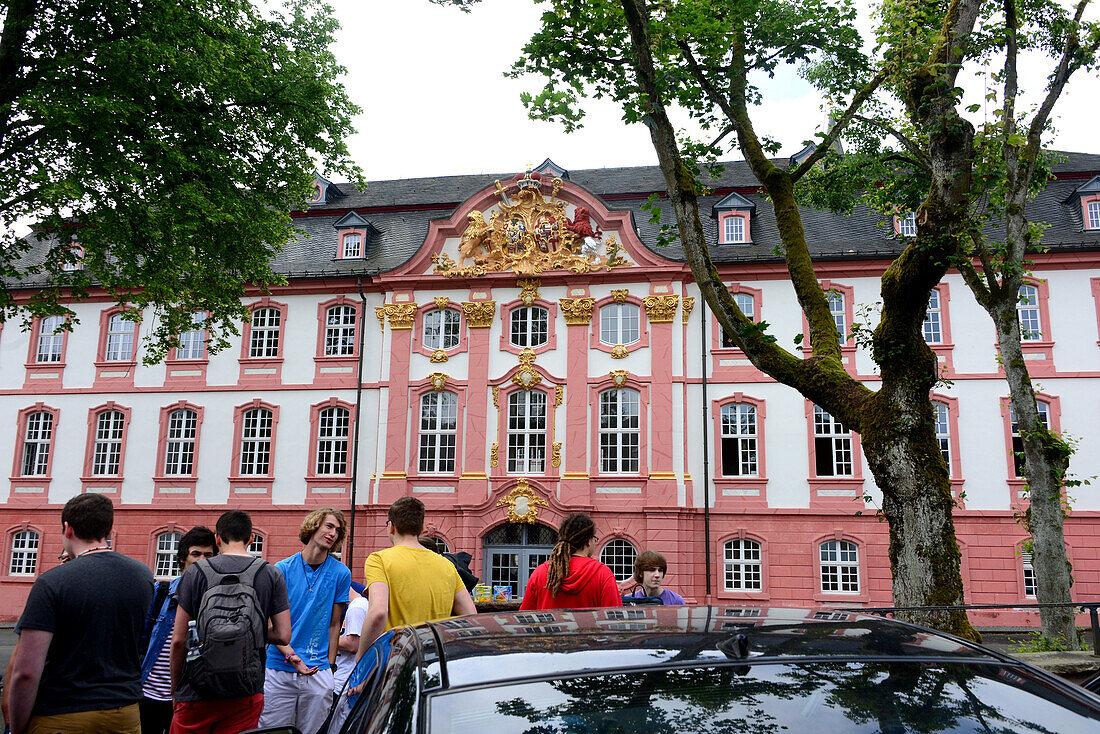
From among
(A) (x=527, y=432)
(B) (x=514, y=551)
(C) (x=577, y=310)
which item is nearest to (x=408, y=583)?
(B) (x=514, y=551)

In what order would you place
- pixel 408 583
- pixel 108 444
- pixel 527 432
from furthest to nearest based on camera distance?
1. pixel 108 444
2. pixel 527 432
3. pixel 408 583

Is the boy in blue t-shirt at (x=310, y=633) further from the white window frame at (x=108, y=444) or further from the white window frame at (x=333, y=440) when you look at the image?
the white window frame at (x=108, y=444)

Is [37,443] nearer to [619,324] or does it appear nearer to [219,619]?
[619,324]

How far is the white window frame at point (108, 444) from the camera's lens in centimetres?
2602

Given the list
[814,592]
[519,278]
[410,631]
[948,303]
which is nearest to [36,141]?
[519,278]

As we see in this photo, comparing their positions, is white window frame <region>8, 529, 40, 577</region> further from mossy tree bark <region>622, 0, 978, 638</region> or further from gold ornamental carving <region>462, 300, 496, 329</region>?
mossy tree bark <region>622, 0, 978, 638</region>

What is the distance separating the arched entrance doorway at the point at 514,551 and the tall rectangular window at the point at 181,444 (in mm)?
9572

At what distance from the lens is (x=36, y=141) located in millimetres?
14359

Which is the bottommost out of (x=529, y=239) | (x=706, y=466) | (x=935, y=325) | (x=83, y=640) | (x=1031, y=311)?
(x=83, y=640)

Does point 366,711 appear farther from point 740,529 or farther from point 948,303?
point 948,303

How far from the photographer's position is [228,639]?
4539 mm

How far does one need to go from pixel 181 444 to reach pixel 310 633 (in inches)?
887

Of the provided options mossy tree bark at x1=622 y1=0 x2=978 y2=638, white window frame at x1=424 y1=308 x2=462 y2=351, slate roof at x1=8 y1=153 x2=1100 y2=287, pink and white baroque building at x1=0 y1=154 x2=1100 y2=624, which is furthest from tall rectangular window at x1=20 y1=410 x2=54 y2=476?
mossy tree bark at x1=622 y1=0 x2=978 y2=638

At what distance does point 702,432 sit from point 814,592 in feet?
16.4
